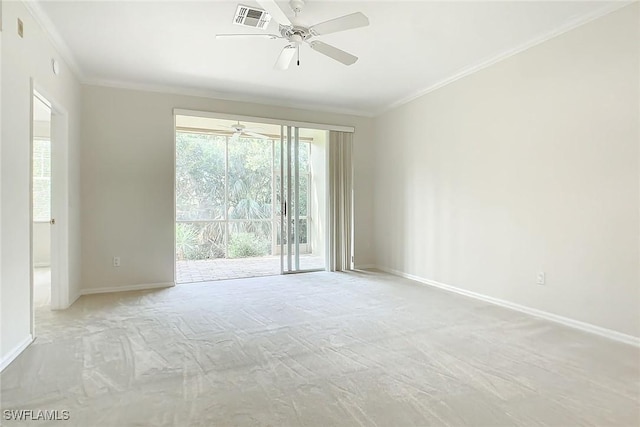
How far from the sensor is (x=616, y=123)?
9.20 ft

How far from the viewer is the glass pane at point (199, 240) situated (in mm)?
7137

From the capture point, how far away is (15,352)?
2.45m

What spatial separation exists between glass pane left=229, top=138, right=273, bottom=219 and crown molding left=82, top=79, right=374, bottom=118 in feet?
7.90

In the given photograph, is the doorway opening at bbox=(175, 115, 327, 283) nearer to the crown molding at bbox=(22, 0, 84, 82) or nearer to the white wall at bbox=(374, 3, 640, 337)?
the white wall at bbox=(374, 3, 640, 337)

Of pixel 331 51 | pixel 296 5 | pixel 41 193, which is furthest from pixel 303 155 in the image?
pixel 41 193

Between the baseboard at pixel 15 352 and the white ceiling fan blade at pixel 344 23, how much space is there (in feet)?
10.2

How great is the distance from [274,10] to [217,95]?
2.80m

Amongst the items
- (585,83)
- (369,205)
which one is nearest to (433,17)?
(585,83)

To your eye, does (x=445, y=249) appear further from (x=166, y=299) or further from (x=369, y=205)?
(x=166, y=299)

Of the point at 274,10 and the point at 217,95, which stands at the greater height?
the point at 217,95

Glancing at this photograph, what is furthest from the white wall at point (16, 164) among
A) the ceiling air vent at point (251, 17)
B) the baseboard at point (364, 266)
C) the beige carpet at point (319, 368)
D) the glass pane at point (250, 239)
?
the glass pane at point (250, 239)

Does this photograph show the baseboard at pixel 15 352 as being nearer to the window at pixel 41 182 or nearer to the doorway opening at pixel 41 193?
the doorway opening at pixel 41 193

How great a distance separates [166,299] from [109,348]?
1.44m

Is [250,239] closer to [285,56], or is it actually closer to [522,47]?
[285,56]
